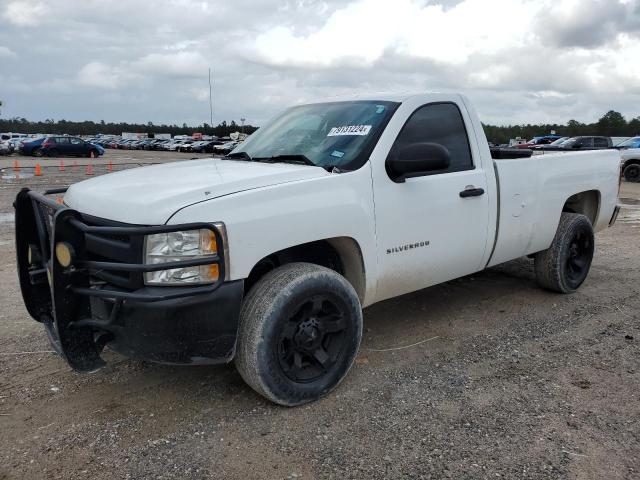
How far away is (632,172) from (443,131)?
1800 centimetres

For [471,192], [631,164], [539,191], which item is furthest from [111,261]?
[631,164]

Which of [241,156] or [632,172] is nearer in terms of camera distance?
[241,156]

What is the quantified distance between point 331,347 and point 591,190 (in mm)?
3654

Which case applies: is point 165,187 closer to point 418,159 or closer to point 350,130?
point 350,130

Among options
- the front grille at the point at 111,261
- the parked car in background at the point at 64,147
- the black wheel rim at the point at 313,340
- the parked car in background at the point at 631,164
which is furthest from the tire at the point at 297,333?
the parked car in background at the point at 64,147

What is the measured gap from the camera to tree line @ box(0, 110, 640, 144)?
57156 mm

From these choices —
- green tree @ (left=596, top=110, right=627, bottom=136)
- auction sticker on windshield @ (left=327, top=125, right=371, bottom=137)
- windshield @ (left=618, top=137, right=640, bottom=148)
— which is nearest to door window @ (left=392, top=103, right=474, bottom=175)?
auction sticker on windshield @ (left=327, top=125, right=371, bottom=137)

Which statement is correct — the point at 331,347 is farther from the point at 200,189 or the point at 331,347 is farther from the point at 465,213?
Result: the point at 465,213

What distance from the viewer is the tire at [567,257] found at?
534cm

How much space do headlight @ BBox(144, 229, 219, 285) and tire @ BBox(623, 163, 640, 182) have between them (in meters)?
20.0

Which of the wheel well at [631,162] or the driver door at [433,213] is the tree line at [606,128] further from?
the driver door at [433,213]

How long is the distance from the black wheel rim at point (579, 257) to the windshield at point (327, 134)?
2.76 meters

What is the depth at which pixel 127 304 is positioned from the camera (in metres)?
2.82

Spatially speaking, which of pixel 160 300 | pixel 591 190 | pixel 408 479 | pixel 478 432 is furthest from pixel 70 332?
pixel 591 190
